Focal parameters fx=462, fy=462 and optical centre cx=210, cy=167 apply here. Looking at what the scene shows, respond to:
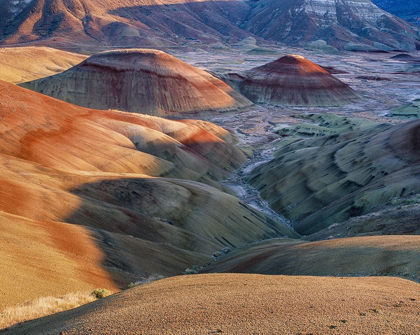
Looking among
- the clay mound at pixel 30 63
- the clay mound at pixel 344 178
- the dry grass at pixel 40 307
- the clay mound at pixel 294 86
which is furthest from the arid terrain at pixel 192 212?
the clay mound at pixel 30 63

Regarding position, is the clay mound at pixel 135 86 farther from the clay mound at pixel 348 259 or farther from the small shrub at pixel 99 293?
the small shrub at pixel 99 293

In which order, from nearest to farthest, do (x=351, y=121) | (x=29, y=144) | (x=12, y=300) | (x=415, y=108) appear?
(x=12, y=300), (x=29, y=144), (x=351, y=121), (x=415, y=108)

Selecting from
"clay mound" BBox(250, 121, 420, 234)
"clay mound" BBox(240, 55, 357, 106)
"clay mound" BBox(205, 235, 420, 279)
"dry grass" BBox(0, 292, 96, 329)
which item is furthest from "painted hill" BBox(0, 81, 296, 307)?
"clay mound" BBox(240, 55, 357, 106)

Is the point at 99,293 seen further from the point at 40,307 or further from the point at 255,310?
the point at 255,310

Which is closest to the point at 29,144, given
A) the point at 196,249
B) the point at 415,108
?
the point at 196,249

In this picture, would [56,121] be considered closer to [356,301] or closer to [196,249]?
[196,249]

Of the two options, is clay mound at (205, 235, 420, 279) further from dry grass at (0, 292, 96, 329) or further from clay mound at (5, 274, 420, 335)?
dry grass at (0, 292, 96, 329)
